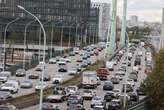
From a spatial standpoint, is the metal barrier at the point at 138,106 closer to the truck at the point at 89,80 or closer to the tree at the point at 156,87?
the tree at the point at 156,87

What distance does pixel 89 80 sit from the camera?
54.3 metres

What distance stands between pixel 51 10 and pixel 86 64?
100879 millimetres

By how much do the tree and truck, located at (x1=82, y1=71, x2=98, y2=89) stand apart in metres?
8.69

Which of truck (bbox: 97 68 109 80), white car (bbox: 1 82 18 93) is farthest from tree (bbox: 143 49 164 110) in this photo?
truck (bbox: 97 68 109 80)

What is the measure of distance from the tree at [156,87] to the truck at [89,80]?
8688 mm

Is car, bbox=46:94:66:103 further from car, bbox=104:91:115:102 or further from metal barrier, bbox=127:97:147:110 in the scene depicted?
metal barrier, bbox=127:97:147:110

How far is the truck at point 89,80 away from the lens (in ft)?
177

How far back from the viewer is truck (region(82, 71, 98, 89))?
53.9 m

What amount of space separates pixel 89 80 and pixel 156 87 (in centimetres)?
1136

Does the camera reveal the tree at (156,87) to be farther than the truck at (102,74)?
No

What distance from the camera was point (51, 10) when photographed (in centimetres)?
18100

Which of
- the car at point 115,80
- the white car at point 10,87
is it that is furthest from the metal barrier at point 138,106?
the car at point 115,80

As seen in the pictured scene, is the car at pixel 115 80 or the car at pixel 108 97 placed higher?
the car at pixel 108 97

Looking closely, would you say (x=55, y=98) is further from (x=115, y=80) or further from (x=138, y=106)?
(x=115, y=80)
